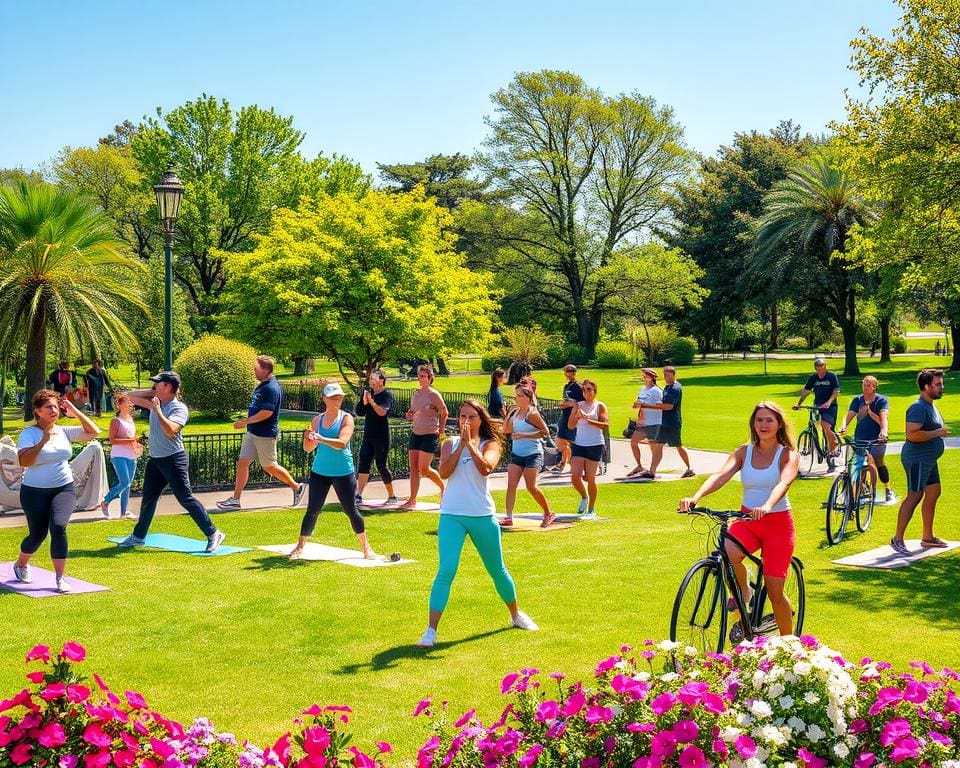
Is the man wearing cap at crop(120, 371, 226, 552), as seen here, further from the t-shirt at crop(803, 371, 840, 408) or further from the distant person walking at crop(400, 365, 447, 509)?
the t-shirt at crop(803, 371, 840, 408)

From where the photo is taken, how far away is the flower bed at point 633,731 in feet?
13.6

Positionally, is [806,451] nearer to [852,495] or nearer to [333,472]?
[852,495]

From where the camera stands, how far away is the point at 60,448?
9695 millimetres

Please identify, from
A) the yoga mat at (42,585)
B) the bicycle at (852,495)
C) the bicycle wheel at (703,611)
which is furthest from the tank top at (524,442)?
the bicycle wheel at (703,611)

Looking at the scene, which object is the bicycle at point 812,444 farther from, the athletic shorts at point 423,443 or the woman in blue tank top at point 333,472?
the woman in blue tank top at point 333,472

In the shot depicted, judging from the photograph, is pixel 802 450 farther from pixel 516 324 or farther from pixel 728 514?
pixel 516 324

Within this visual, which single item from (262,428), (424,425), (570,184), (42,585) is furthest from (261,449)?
(570,184)

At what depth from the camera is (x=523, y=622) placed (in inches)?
331

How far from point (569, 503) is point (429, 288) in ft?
35.5

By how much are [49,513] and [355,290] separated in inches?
586

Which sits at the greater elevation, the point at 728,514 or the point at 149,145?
the point at 149,145

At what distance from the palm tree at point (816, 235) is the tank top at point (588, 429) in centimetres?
3425

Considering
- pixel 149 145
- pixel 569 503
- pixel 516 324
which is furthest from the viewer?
pixel 516 324

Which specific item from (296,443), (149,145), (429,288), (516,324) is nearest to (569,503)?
(296,443)
